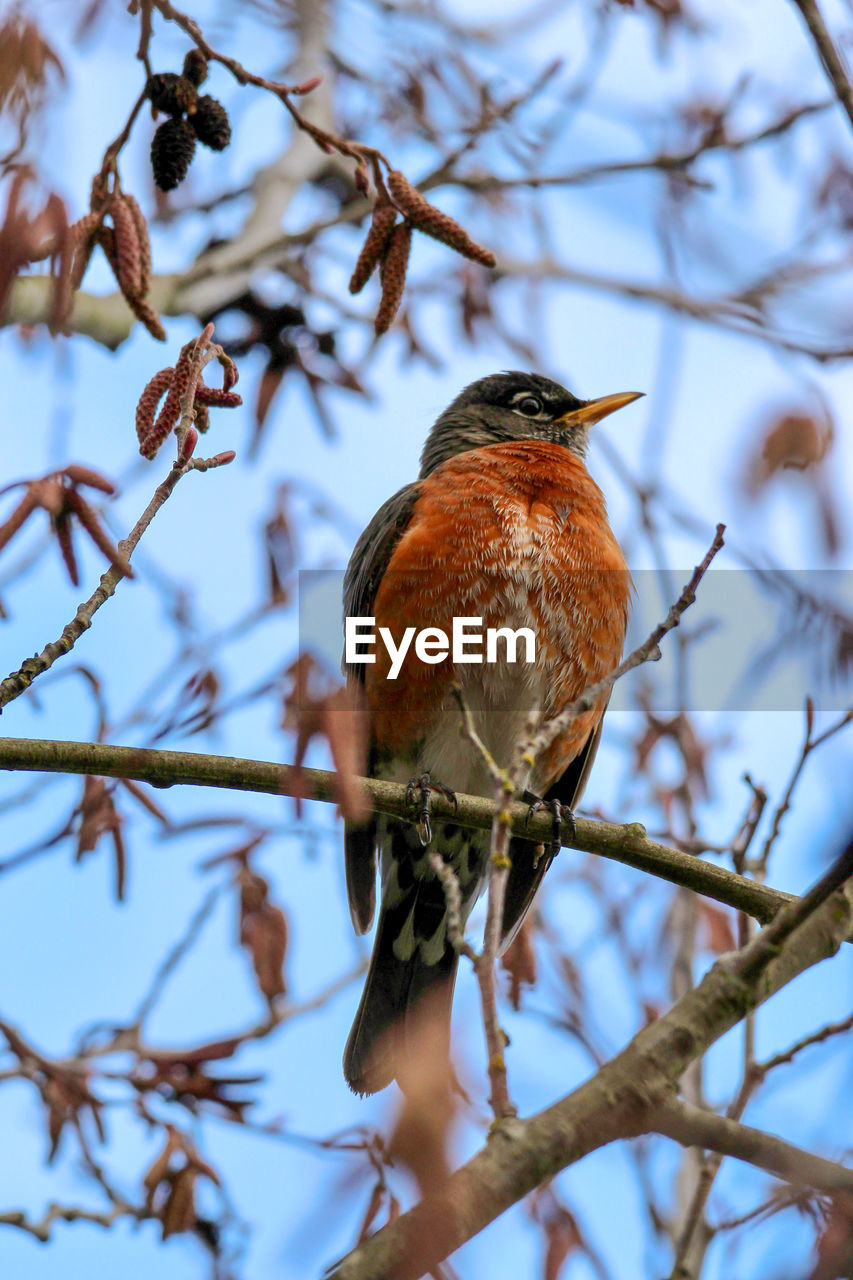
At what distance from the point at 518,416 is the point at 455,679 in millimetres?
1840

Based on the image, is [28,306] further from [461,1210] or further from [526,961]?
[461,1210]

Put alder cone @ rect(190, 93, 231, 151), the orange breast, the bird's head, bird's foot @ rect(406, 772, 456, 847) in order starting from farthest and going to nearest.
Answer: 1. the bird's head
2. the orange breast
3. bird's foot @ rect(406, 772, 456, 847)
4. alder cone @ rect(190, 93, 231, 151)

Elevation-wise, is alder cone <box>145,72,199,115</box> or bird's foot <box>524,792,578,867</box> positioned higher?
alder cone <box>145,72,199,115</box>

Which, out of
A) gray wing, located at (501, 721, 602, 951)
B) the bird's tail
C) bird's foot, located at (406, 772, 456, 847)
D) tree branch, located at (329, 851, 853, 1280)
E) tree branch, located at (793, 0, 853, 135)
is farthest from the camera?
gray wing, located at (501, 721, 602, 951)

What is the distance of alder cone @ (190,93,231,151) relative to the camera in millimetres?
2715

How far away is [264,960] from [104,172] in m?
1.73

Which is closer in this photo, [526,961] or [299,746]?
[299,746]

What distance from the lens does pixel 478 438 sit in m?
5.57

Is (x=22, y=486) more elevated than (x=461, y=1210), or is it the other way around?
(x=22, y=486)

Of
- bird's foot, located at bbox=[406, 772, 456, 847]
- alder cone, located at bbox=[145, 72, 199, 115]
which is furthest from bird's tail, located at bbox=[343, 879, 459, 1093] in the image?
alder cone, located at bbox=[145, 72, 199, 115]

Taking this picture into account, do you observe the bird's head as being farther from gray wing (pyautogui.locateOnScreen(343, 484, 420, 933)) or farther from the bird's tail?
the bird's tail

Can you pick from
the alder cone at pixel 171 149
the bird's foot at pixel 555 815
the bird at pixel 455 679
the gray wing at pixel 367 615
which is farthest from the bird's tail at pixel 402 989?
the alder cone at pixel 171 149

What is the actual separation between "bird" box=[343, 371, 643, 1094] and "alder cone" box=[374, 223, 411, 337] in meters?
1.51

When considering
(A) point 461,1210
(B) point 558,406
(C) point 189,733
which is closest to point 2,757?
(C) point 189,733
